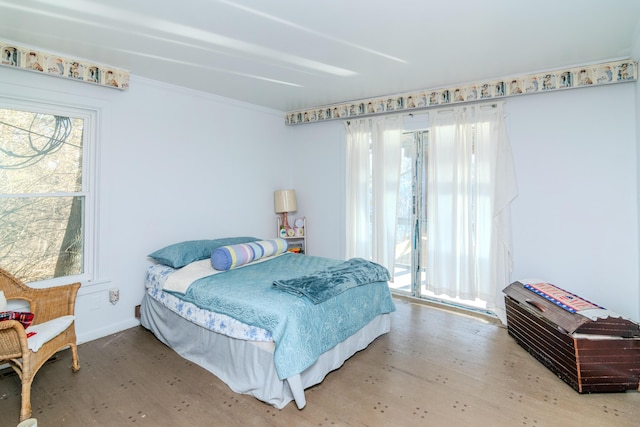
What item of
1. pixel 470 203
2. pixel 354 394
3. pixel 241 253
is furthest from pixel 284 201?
pixel 354 394

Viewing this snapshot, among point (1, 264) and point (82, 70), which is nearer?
point (1, 264)

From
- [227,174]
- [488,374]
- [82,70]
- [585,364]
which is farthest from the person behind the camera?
[227,174]

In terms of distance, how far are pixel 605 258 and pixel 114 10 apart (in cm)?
439

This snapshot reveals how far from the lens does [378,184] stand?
4148 mm

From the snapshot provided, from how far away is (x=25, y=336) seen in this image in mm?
1946

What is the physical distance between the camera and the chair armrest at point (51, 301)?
2461mm

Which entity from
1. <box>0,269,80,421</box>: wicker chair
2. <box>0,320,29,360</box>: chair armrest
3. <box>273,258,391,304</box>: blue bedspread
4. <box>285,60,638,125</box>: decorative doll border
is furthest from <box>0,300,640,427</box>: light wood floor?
<box>285,60,638,125</box>: decorative doll border

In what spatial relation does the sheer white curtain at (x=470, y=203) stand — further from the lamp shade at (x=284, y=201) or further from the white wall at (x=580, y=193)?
the lamp shade at (x=284, y=201)

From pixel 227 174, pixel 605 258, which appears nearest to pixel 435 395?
pixel 605 258

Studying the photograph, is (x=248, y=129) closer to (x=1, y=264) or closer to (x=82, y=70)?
(x=82, y=70)

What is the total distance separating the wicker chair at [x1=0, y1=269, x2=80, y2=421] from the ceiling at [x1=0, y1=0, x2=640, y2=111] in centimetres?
188

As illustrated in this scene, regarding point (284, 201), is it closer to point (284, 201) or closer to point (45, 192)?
point (284, 201)

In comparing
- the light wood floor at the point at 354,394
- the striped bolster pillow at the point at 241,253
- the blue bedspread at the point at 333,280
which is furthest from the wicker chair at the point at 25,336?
the blue bedspread at the point at 333,280

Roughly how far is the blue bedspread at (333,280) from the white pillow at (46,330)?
4.96ft
